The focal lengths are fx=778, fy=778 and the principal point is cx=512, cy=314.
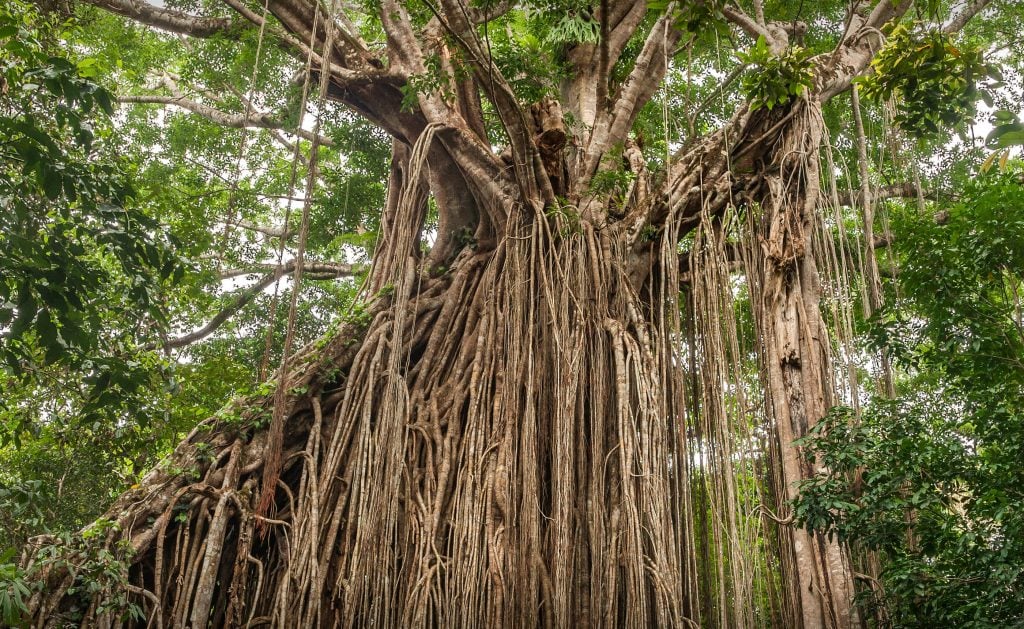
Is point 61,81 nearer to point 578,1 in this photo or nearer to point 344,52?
point 344,52

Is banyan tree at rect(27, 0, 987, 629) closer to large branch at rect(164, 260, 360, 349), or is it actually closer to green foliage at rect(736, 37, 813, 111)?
green foliage at rect(736, 37, 813, 111)

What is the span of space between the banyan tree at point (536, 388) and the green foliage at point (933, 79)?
0.44m

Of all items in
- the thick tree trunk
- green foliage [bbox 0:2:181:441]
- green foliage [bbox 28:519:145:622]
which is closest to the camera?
green foliage [bbox 0:2:181:441]

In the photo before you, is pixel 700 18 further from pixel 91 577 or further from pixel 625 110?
pixel 91 577

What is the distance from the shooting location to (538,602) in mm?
3492

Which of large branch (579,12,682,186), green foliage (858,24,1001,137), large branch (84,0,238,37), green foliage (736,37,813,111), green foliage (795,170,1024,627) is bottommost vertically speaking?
green foliage (795,170,1024,627)

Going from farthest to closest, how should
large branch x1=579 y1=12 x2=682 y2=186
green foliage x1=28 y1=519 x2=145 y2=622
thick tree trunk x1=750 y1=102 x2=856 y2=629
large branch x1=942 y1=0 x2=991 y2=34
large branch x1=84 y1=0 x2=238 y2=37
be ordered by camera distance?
large branch x1=942 y1=0 x2=991 y2=34
large branch x1=579 y1=12 x2=682 y2=186
large branch x1=84 y1=0 x2=238 y2=37
thick tree trunk x1=750 y1=102 x2=856 y2=629
green foliage x1=28 y1=519 x2=145 y2=622

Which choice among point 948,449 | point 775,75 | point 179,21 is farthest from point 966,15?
point 179,21

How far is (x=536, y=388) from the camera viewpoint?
4.04 meters

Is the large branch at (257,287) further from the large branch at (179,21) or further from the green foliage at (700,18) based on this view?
the green foliage at (700,18)

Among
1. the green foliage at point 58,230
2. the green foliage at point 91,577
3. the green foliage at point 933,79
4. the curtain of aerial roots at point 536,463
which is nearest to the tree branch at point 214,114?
the curtain of aerial roots at point 536,463

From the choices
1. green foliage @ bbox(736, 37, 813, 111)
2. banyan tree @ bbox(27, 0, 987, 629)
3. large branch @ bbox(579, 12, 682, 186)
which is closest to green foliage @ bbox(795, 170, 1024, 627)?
banyan tree @ bbox(27, 0, 987, 629)

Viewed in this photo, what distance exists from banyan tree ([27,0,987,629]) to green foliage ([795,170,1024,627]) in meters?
0.46

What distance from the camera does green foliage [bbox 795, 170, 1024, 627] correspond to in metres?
2.44
